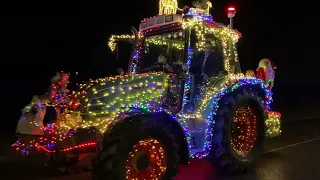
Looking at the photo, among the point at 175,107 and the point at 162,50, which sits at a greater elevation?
the point at 162,50

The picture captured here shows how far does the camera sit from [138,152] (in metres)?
5.98

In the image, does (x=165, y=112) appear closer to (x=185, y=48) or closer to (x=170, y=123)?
(x=170, y=123)

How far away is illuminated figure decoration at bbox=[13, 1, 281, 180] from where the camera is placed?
5848mm

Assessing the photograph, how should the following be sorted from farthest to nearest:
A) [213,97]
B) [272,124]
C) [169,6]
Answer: [272,124] < [169,6] < [213,97]

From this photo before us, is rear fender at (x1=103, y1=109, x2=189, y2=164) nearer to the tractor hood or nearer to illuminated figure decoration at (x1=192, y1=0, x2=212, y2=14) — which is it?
the tractor hood

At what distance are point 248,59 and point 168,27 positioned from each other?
24300 mm

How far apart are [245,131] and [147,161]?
10.4ft

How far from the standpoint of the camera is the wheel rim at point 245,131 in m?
8.35

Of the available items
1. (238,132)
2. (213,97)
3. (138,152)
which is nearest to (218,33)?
(213,97)

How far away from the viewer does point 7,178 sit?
7.31 meters

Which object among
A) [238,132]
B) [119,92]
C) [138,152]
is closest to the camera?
[138,152]

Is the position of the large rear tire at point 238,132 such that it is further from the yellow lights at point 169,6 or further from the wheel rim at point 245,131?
the yellow lights at point 169,6

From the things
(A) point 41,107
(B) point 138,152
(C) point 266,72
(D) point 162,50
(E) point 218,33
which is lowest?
(B) point 138,152

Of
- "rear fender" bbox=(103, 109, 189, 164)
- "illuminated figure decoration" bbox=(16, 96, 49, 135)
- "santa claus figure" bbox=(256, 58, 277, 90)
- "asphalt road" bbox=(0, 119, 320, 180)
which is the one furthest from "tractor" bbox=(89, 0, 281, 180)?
"illuminated figure decoration" bbox=(16, 96, 49, 135)
